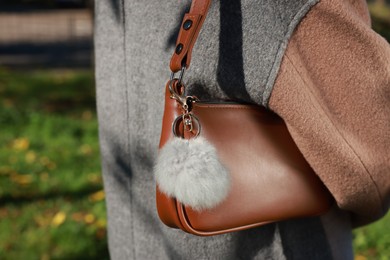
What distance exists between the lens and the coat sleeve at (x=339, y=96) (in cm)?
117

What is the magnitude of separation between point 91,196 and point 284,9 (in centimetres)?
346

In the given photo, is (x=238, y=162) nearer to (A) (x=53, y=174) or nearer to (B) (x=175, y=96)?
(B) (x=175, y=96)

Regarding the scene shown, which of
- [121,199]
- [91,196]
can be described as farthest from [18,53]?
[121,199]

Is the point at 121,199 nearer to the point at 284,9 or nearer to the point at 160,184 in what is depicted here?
the point at 160,184

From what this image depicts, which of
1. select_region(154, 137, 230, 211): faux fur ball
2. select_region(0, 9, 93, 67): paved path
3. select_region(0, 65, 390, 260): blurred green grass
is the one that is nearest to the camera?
select_region(154, 137, 230, 211): faux fur ball

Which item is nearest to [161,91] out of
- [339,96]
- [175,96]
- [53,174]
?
[175,96]

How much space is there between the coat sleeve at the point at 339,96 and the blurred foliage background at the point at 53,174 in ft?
8.20

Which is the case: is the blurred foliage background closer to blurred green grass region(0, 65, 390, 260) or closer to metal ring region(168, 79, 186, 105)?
blurred green grass region(0, 65, 390, 260)

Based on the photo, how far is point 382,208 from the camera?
1382 mm

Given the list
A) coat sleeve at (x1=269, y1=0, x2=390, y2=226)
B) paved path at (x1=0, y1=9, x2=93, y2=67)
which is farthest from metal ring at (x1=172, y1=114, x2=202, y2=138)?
paved path at (x1=0, y1=9, x2=93, y2=67)

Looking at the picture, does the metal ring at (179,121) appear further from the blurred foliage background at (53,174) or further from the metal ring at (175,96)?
the blurred foliage background at (53,174)

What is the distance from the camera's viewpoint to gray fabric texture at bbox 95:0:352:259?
1183mm

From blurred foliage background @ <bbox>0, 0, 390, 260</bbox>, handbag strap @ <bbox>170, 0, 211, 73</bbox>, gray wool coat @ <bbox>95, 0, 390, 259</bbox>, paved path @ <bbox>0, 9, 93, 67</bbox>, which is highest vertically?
handbag strap @ <bbox>170, 0, 211, 73</bbox>

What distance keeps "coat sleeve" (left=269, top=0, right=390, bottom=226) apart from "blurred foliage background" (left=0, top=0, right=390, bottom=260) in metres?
2.50
